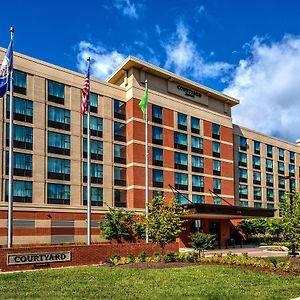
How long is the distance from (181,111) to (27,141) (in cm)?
2060

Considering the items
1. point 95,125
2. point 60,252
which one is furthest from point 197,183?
point 60,252

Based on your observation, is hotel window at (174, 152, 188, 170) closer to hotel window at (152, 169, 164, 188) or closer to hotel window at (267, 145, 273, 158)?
hotel window at (152, 169, 164, 188)

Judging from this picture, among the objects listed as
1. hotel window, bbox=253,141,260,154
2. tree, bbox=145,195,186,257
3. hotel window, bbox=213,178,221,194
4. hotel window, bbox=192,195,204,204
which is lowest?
tree, bbox=145,195,186,257

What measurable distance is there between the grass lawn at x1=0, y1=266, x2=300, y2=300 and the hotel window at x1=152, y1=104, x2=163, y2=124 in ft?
96.7

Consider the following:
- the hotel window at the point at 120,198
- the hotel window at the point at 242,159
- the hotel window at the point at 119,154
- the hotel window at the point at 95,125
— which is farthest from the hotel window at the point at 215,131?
the hotel window at the point at 95,125

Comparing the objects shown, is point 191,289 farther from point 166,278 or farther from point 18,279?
point 18,279

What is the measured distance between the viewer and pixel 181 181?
170 ft

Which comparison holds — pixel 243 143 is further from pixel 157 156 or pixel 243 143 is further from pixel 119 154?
pixel 119 154

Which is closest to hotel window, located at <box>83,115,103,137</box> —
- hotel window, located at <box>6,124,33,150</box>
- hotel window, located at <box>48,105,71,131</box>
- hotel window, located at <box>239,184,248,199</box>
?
hotel window, located at <box>48,105,71,131</box>

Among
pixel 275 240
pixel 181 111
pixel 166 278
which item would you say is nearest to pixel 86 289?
pixel 166 278

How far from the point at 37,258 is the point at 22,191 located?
599 inches

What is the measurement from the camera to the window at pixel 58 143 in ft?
138

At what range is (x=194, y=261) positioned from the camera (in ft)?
84.9

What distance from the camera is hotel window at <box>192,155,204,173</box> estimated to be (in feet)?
176
